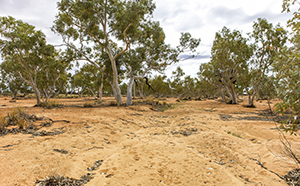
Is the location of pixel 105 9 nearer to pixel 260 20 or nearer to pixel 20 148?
pixel 20 148

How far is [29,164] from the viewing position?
11.0ft

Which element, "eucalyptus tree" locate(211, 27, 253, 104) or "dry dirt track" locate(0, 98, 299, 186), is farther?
"eucalyptus tree" locate(211, 27, 253, 104)

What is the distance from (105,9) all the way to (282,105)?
15365 millimetres

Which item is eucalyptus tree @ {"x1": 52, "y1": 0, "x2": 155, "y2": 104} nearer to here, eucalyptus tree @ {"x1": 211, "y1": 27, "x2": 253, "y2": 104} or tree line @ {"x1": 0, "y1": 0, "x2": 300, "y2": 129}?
tree line @ {"x1": 0, "y1": 0, "x2": 300, "y2": 129}

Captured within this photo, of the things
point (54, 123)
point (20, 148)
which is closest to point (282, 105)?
point (20, 148)

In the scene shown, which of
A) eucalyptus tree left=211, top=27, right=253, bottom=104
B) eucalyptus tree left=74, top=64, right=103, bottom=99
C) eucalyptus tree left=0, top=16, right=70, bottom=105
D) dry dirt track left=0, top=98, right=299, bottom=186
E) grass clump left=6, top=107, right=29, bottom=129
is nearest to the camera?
dry dirt track left=0, top=98, right=299, bottom=186

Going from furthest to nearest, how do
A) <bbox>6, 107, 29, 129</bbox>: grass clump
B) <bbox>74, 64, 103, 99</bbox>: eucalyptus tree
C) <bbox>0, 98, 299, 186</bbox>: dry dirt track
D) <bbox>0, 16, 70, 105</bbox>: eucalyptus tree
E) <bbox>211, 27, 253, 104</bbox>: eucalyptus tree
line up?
<bbox>74, 64, 103, 99</bbox>: eucalyptus tree < <bbox>211, 27, 253, 104</bbox>: eucalyptus tree < <bbox>0, 16, 70, 105</bbox>: eucalyptus tree < <bbox>6, 107, 29, 129</bbox>: grass clump < <bbox>0, 98, 299, 186</bbox>: dry dirt track

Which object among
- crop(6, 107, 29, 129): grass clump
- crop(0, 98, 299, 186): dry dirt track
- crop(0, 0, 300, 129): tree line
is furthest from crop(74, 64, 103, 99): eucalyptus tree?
crop(0, 98, 299, 186): dry dirt track

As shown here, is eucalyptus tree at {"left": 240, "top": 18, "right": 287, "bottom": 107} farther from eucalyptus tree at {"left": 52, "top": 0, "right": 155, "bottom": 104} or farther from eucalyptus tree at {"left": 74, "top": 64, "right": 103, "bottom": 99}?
eucalyptus tree at {"left": 74, "top": 64, "right": 103, "bottom": 99}

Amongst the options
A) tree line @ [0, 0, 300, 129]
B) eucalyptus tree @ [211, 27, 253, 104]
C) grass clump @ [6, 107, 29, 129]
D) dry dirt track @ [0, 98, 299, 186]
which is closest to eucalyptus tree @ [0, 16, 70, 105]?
tree line @ [0, 0, 300, 129]

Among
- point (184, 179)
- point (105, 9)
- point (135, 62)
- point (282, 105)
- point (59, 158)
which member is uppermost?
point (105, 9)

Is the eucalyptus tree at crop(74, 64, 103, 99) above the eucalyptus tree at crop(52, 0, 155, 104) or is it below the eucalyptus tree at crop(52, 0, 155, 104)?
below

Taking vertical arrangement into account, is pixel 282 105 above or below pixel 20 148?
above

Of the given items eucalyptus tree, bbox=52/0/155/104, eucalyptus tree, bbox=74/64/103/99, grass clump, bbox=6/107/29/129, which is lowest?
grass clump, bbox=6/107/29/129
